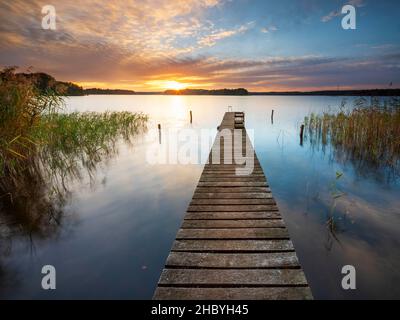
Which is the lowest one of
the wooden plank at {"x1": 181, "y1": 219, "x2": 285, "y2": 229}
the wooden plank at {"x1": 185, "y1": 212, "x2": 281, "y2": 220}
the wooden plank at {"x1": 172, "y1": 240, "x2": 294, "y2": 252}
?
the wooden plank at {"x1": 172, "y1": 240, "x2": 294, "y2": 252}

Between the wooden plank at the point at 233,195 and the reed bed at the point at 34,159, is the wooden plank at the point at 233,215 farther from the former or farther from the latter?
the reed bed at the point at 34,159

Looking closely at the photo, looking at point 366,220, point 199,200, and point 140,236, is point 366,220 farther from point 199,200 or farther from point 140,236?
point 140,236

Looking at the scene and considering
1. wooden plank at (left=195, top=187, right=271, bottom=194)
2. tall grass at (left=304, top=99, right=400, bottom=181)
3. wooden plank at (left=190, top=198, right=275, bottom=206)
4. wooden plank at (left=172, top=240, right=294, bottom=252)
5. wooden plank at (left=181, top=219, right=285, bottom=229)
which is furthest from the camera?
tall grass at (left=304, top=99, right=400, bottom=181)

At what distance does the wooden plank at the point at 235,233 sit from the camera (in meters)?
3.36

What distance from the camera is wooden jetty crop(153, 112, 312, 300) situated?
2416 millimetres

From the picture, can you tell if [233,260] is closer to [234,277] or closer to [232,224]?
[234,277]

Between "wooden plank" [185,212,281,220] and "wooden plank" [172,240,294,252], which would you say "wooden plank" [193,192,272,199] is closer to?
"wooden plank" [185,212,281,220]

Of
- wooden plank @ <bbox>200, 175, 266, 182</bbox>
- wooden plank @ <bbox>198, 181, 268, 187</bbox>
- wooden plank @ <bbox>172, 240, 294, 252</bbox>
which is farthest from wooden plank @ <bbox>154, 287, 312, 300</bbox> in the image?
wooden plank @ <bbox>200, 175, 266, 182</bbox>

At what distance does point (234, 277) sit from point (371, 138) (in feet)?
39.5

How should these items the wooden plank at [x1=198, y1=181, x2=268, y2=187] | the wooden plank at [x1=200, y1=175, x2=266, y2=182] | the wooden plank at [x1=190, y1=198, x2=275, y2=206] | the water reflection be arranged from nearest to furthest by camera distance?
the wooden plank at [x1=190, y1=198, x2=275, y2=206]
the water reflection
the wooden plank at [x1=198, y1=181, x2=268, y2=187]
the wooden plank at [x1=200, y1=175, x2=266, y2=182]

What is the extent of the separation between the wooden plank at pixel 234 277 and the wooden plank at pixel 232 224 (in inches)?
39.3

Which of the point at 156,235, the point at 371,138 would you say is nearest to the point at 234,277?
Result: the point at 156,235
